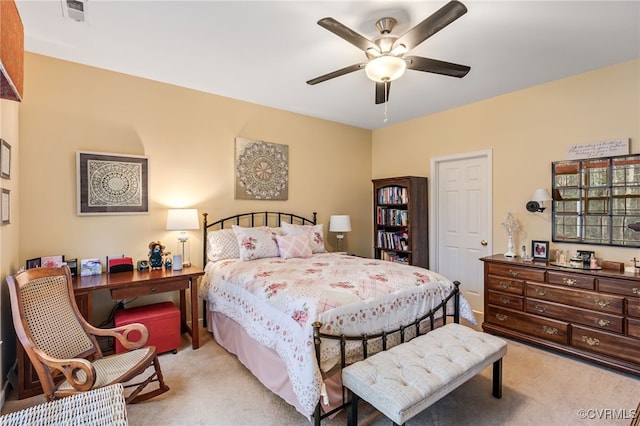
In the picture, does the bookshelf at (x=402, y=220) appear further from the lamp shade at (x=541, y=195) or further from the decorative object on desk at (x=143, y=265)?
Result: the decorative object on desk at (x=143, y=265)

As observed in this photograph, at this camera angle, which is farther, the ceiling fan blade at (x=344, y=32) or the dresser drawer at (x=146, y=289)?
the dresser drawer at (x=146, y=289)

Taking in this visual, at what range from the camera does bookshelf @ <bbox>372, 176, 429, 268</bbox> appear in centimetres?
439

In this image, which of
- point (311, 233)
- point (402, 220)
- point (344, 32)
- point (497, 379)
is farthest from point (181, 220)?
point (497, 379)

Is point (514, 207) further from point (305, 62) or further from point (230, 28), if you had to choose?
point (230, 28)

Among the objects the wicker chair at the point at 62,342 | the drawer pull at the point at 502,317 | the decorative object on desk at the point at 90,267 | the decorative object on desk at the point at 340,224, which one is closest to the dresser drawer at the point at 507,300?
the drawer pull at the point at 502,317

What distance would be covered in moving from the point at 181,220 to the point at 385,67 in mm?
2427

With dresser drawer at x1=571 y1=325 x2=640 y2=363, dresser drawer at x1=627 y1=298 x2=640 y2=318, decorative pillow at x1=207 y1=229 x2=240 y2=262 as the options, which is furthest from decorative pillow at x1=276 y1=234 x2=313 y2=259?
dresser drawer at x1=627 y1=298 x2=640 y2=318

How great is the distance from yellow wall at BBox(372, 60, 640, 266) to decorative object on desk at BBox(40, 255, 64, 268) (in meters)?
4.38

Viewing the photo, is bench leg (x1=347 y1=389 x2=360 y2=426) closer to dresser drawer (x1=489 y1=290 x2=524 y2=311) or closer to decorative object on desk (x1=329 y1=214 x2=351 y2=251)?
dresser drawer (x1=489 y1=290 x2=524 y2=311)

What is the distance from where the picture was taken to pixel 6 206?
2.23 meters

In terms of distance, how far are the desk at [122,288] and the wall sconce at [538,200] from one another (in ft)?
11.8

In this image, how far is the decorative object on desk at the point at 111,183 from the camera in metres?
2.99

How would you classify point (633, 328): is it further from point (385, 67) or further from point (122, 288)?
point (122, 288)
